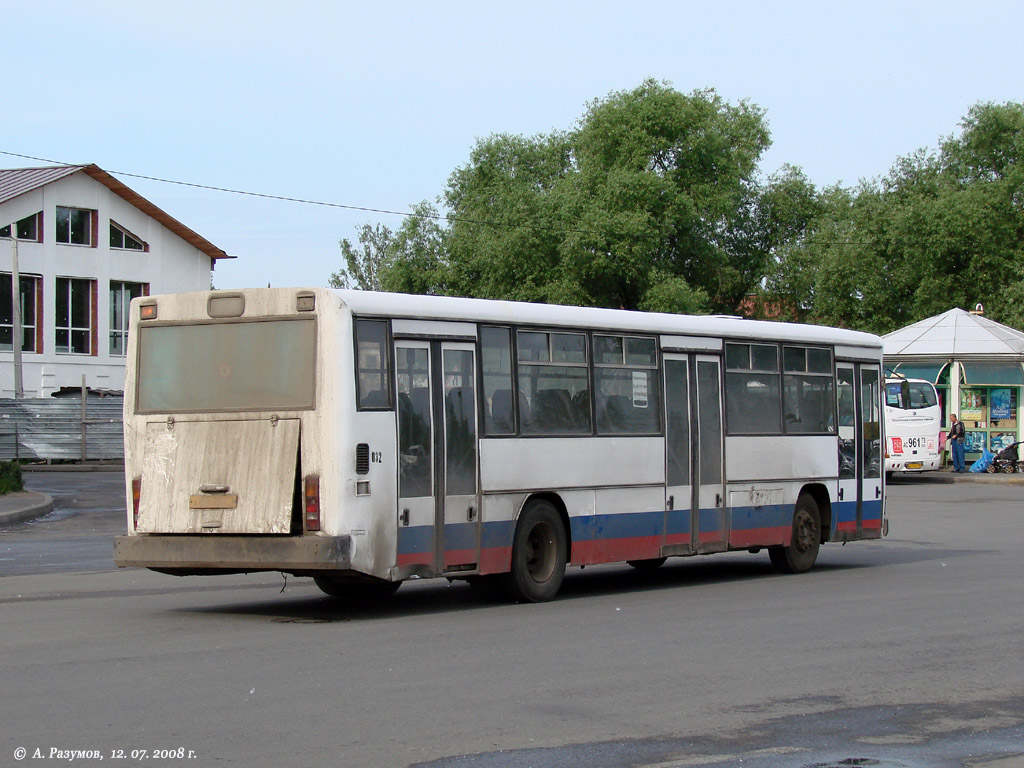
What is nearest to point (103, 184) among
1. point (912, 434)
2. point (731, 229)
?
point (731, 229)

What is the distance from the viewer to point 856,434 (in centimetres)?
1798

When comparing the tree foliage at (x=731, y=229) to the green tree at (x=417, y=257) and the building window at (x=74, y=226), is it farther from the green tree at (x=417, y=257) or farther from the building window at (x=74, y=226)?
the building window at (x=74, y=226)

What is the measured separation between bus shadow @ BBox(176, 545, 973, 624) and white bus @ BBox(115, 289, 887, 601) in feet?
1.14

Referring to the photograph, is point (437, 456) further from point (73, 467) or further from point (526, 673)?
point (73, 467)

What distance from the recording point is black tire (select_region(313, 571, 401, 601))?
13.7 meters

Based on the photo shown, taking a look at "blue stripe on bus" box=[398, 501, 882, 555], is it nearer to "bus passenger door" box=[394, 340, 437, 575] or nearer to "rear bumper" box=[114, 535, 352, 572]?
"bus passenger door" box=[394, 340, 437, 575]

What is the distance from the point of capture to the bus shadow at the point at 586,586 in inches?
505

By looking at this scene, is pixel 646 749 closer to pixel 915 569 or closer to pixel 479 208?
pixel 915 569

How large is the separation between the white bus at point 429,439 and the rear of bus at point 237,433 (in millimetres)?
17

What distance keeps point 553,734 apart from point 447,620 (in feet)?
16.0

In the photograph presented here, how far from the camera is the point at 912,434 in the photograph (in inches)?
1582

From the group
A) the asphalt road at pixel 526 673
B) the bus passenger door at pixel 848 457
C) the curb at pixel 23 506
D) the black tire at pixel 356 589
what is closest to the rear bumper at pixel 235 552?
the asphalt road at pixel 526 673

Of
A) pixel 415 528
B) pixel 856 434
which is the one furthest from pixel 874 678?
pixel 856 434

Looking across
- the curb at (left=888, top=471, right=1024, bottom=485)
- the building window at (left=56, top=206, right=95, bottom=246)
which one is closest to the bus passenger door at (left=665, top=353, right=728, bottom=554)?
the curb at (left=888, top=471, right=1024, bottom=485)
